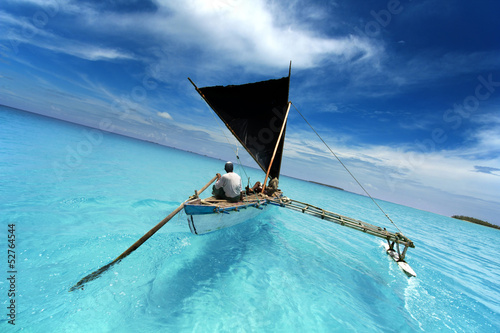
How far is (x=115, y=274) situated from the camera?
5223 mm

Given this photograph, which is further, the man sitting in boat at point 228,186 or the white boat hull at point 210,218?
the man sitting in boat at point 228,186

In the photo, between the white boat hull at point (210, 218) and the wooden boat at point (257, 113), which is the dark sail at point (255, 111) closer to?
the wooden boat at point (257, 113)

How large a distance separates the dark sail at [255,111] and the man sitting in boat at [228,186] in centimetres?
626

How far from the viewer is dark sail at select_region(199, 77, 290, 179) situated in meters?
13.4

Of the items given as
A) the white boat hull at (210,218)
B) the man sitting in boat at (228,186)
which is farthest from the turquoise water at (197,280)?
the man sitting in boat at (228,186)

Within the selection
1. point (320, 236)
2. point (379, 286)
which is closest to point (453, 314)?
point (379, 286)

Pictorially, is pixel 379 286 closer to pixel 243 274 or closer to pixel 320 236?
pixel 320 236

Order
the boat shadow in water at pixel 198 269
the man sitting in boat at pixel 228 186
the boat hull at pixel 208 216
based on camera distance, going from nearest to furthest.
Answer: the boat shadow in water at pixel 198 269
the boat hull at pixel 208 216
the man sitting in boat at pixel 228 186

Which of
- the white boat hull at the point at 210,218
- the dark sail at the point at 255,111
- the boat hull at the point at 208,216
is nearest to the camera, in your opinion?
the boat hull at the point at 208,216

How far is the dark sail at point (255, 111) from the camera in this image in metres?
13.4

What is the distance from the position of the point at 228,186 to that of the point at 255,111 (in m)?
8.67

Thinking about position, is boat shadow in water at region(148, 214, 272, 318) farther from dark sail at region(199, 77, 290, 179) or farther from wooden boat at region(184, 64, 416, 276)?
dark sail at region(199, 77, 290, 179)

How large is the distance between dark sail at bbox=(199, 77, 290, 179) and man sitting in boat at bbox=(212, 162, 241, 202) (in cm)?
626

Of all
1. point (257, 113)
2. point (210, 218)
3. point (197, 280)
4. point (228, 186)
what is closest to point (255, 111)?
point (257, 113)
